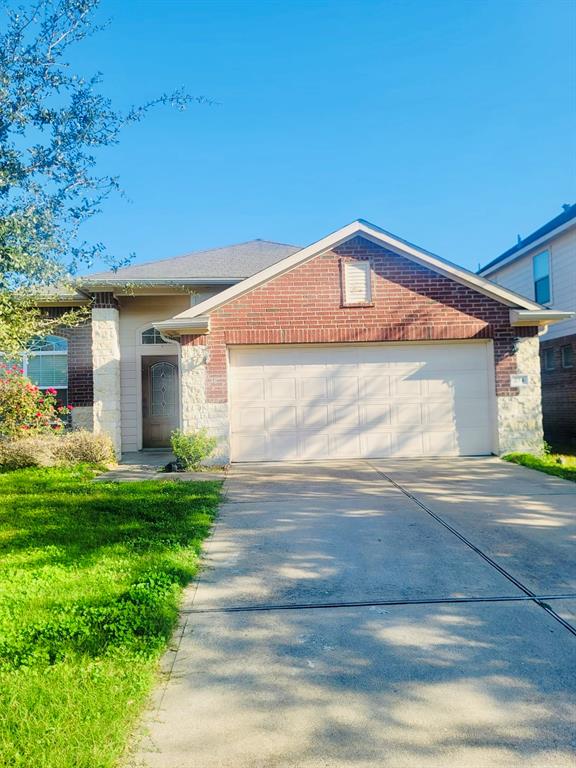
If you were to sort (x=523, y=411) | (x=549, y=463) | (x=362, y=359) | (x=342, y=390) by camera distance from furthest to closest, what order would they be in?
(x=362, y=359)
(x=342, y=390)
(x=523, y=411)
(x=549, y=463)

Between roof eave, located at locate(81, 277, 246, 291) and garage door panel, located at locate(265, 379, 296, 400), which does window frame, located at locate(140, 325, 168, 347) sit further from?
garage door panel, located at locate(265, 379, 296, 400)

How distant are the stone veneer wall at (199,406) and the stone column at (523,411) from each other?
5408 millimetres

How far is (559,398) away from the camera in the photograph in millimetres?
16062

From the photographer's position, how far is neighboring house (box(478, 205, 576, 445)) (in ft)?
49.5

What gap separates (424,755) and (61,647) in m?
2.08

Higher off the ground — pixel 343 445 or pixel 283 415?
pixel 283 415

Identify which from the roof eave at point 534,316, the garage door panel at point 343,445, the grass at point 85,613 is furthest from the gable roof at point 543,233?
the grass at point 85,613

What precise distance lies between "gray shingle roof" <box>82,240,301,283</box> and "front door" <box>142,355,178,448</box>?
2.02m

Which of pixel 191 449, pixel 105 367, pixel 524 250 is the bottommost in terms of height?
pixel 191 449

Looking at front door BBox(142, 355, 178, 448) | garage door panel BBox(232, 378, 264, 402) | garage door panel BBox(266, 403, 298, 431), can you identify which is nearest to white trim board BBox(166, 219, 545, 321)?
garage door panel BBox(232, 378, 264, 402)

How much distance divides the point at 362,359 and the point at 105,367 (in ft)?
19.3

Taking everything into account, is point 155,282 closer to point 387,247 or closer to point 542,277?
point 387,247

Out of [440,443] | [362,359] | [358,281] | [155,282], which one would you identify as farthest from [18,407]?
[440,443]

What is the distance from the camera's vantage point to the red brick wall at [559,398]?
15270mm
